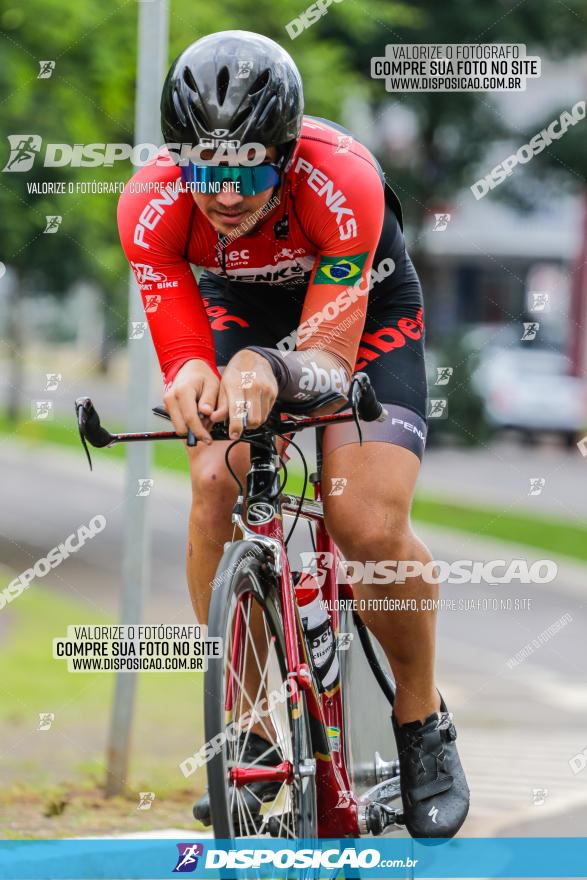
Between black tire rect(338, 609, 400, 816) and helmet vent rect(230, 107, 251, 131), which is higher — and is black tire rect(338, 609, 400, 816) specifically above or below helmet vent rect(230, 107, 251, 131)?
below

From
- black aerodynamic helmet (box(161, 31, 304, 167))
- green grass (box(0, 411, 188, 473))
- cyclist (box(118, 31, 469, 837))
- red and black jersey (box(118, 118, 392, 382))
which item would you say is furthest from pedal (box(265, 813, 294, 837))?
green grass (box(0, 411, 188, 473))

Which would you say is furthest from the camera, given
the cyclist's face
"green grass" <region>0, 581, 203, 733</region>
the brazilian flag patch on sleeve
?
"green grass" <region>0, 581, 203, 733</region>

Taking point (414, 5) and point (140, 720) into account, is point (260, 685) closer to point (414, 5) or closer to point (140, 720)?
point (140, 720)

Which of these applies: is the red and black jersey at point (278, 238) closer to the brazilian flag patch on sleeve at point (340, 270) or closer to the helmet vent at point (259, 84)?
the brazilian flag patch on sleeve at point (340, 270)

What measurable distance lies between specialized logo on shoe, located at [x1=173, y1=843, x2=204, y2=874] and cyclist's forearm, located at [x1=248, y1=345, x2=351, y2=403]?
1.20 metres

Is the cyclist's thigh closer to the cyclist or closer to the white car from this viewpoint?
the cyclist

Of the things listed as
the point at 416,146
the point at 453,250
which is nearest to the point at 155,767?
the point at 416,146

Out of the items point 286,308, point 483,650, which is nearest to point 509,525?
point 483,650

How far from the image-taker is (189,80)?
9.97 ft

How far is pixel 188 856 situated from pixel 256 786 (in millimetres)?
420

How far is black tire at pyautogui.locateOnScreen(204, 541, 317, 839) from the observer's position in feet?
8.71

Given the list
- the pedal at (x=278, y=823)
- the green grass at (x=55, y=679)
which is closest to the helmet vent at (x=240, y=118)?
the pedal at (x=278, y=823)

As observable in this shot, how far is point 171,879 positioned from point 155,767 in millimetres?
1924

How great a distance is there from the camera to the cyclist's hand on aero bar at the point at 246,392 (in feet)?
9.29
